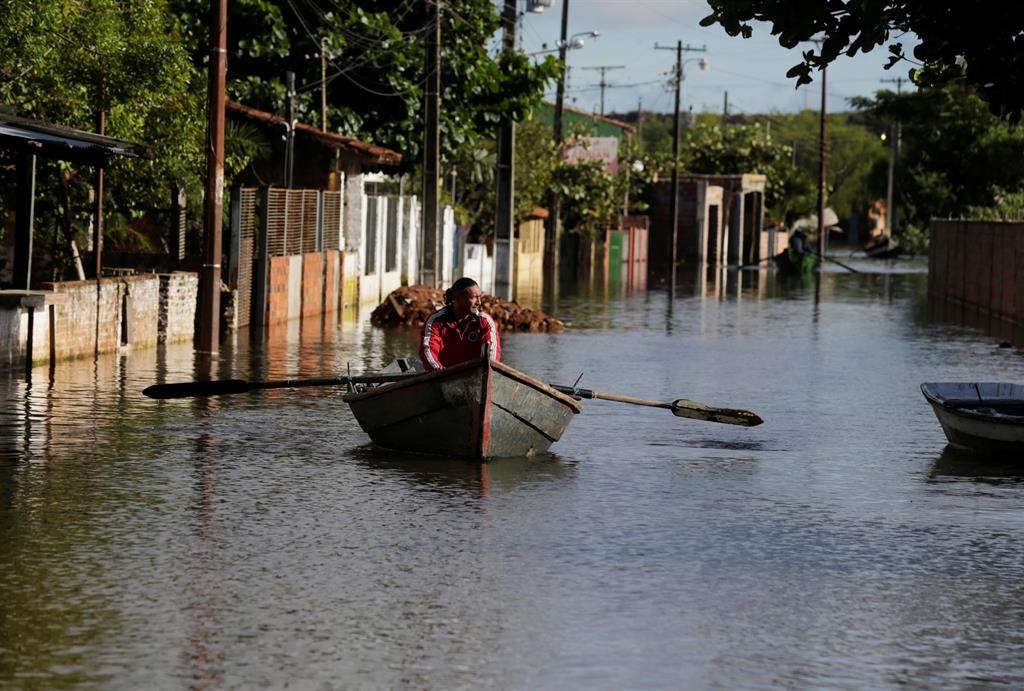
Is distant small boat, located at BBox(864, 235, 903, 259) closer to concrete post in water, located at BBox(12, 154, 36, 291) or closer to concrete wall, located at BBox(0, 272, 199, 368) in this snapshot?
concrete wall, located at BBox(0, 272, 199, 368)

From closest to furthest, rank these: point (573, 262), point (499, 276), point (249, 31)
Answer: point (249, 31) < point (499, 276) < point (573, 262)

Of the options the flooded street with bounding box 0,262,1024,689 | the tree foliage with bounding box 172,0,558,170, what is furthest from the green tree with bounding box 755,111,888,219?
the flooded street with bounding box 0,262,1024,689

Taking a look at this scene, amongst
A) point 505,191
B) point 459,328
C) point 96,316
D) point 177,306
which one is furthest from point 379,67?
point 459,328

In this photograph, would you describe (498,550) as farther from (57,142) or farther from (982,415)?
(57,142)

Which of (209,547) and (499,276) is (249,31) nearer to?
(499,276)

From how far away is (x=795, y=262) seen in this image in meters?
67.6

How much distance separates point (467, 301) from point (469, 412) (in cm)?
138

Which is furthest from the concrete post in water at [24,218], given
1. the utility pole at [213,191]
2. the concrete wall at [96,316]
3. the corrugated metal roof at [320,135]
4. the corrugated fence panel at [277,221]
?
the corrugated metal roof at [320,135]

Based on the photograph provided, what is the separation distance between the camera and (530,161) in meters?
64.4

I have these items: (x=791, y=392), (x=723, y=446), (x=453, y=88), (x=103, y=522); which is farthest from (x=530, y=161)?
(x=103, y=522)

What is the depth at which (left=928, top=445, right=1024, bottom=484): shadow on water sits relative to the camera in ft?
48.1

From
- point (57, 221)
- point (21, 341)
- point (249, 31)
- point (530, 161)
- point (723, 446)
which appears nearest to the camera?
point (723, 446)

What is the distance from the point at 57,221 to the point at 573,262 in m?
45.6

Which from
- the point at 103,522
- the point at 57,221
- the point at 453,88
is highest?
the point at 453,88
